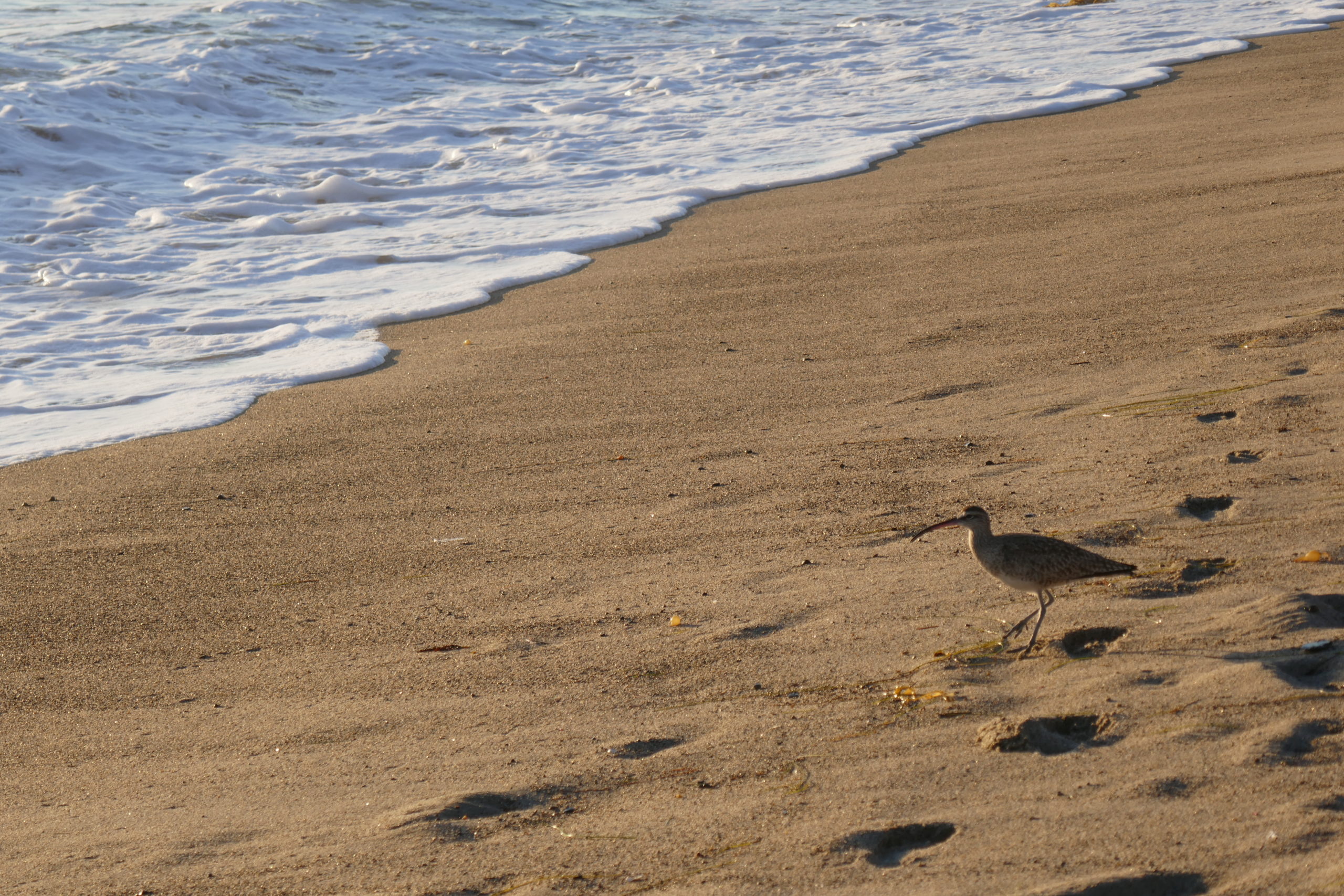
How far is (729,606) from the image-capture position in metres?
3.47

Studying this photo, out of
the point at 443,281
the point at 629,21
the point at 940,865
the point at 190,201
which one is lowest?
the point at 940,865

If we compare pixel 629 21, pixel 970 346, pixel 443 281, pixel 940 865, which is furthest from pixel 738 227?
pixel 629 21

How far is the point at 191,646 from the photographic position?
3617 millimetres

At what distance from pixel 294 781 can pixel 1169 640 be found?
2.14 meters

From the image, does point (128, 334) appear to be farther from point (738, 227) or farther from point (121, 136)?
point (121, 136)

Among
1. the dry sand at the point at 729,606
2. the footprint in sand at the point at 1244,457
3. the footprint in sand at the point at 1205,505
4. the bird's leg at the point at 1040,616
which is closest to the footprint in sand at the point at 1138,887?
the dry sand at the point at 729,606

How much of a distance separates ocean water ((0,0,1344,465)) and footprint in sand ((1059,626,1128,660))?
3.94 meters

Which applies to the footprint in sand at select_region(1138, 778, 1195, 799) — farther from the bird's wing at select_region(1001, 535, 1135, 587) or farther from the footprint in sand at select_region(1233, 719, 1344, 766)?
the bird's wing at select_region(1001, 535, 1135, 587)

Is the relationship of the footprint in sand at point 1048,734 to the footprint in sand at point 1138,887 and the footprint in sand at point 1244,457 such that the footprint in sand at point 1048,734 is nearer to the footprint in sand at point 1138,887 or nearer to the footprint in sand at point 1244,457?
the footprint in sand at point 1138,887

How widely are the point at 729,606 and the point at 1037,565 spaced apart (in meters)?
0.91

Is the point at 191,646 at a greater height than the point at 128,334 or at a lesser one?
lesser

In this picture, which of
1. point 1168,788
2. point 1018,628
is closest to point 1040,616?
point 1018,628

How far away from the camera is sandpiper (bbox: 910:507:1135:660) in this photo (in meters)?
2.93

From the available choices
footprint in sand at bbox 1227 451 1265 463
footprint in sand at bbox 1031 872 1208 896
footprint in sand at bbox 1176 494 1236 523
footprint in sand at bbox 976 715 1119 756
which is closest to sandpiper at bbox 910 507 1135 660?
footprint in sand at bbox 976 715 1119 756
